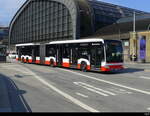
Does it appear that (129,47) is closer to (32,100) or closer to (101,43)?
(101,43)

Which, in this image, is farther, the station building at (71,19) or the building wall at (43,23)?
the building wall at (43,23)

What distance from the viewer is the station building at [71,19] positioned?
2327 inches

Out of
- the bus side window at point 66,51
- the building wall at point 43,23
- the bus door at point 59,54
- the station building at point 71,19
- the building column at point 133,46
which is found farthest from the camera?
the building wall at point 43,23

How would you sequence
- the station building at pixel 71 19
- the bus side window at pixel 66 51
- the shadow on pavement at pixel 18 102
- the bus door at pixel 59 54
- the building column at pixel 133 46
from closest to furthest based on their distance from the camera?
the shadow on pavement at pixel 18 102 < the bus side window at pixel 66 51 < the bus door at pixel 59 54 < the building column at pixel 133 46 < the station building at pixel 71 19

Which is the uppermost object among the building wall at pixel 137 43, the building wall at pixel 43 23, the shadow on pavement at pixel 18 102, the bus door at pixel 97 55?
the building wall at pixel 43 23

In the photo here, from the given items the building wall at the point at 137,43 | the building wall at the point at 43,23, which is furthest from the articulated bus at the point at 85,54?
the building wall at the point at 43,23

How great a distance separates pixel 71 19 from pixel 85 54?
39.9 metres

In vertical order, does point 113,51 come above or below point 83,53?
above

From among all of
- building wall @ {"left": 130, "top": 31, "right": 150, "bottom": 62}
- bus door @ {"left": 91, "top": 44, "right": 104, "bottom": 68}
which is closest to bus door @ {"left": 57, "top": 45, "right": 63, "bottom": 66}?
bus door @ {"left": 91, "top": 44, "right": 104, "bottom": 68}

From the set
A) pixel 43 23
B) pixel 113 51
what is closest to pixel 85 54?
Result: pixel 113 51

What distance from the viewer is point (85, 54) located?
20875mm

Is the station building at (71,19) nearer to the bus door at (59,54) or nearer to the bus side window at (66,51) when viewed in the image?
the bus door at (59,54)

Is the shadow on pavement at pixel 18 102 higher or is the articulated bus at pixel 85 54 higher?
the articulated bus at pixel 85 54

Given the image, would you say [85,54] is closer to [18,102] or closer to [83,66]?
[83,66]
